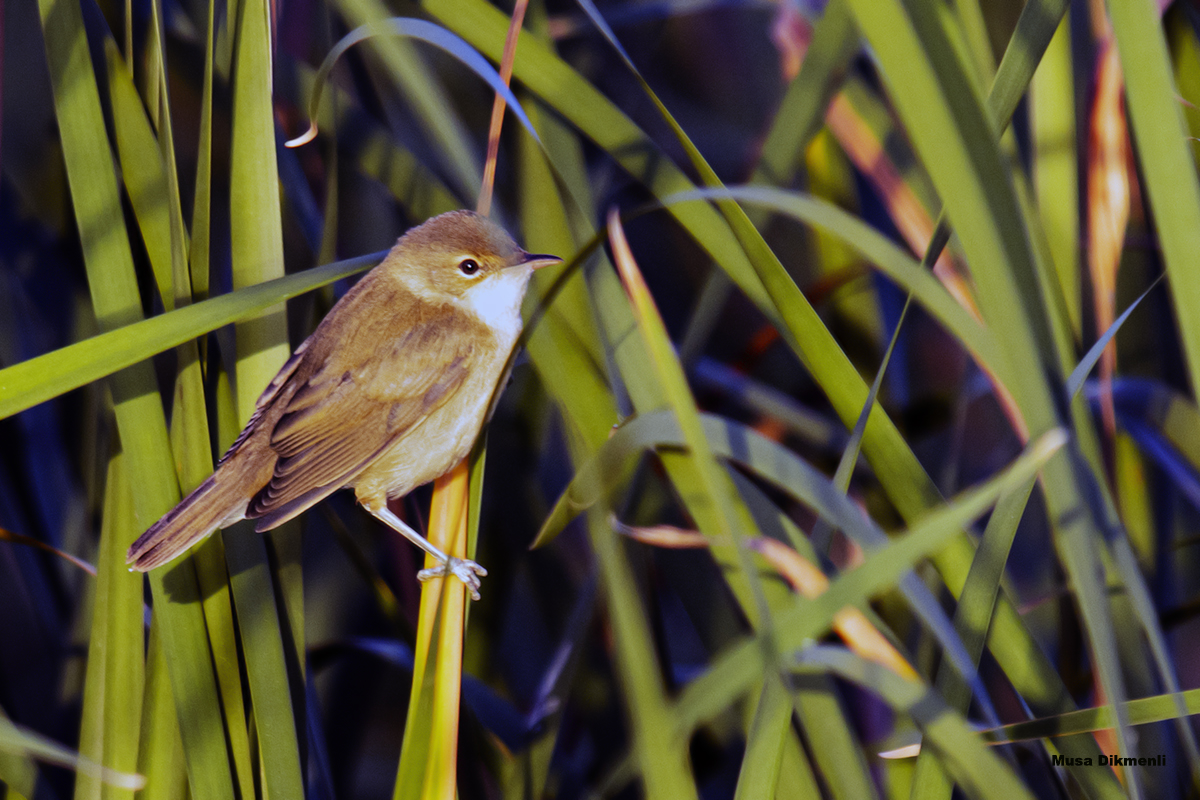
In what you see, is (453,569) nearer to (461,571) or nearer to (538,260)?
(461,571)

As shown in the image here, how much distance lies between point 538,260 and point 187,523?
70 cm

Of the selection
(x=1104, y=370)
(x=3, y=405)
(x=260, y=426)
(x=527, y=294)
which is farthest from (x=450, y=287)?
(x=1104, y=370)

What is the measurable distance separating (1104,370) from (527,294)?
3.35ft

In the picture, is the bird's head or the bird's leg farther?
the bird's head

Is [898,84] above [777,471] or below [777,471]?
above

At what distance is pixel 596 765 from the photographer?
1.48 meters

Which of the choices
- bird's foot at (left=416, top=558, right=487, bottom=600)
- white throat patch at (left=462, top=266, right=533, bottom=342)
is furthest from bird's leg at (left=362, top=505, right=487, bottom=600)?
white throat patch at (left=462, top=266, right=533, bottom=342)

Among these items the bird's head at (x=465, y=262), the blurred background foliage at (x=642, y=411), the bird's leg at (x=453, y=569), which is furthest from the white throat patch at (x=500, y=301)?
the bird's leg at (x=453, y=569)

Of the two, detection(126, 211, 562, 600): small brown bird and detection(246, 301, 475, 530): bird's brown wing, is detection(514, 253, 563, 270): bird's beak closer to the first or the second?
detection(126, 211, 562, 600): small brown bird

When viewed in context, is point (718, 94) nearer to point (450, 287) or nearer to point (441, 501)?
point (450, 287)

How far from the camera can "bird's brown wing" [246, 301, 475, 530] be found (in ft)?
4.23

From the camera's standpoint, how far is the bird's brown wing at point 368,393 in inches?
50.8

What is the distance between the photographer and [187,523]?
1011 mm

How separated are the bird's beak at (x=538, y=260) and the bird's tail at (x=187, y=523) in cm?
62
